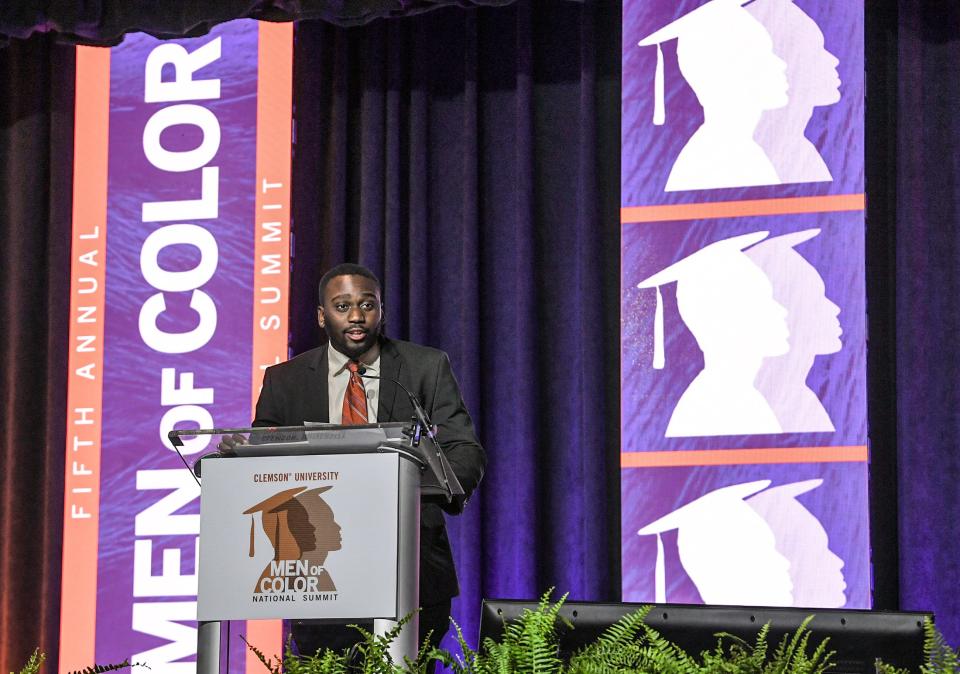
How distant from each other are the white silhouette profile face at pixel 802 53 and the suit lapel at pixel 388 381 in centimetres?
202

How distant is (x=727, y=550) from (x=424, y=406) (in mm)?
1605

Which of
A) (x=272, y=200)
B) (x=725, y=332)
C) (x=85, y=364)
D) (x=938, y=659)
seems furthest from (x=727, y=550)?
(x=938, y=659)

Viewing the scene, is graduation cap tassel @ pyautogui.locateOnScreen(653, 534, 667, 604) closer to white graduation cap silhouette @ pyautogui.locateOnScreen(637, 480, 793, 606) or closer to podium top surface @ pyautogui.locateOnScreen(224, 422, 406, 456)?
white graduation cap silhouette @ pyautogui.locateOnScreen(637, 480, 793, 606)

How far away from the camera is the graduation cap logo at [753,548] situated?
166 inches

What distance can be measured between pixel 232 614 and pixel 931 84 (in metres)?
3.13

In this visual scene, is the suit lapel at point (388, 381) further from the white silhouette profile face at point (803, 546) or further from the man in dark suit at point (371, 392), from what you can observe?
the white silhouette profile face at point (803, 546)

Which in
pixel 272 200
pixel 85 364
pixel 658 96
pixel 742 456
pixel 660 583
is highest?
pixel 658 96

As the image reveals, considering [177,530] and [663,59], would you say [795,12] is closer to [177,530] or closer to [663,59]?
[663,59]

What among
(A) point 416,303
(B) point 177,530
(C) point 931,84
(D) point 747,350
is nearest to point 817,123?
(C) point 931,84

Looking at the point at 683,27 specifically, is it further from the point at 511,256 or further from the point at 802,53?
the point at 511,256

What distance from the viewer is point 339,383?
10.8 ft

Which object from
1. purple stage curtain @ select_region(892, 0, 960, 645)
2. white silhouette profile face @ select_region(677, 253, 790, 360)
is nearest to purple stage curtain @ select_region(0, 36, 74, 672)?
white silhouette profile face @ select_region(677, 253, 790, 360)

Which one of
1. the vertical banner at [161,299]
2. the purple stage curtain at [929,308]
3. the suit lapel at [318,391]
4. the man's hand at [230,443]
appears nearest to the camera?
the man's hand at [230,443]

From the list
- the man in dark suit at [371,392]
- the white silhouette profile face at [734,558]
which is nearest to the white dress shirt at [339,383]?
the man in dark suit at [371,392]
